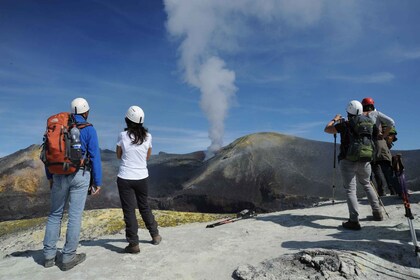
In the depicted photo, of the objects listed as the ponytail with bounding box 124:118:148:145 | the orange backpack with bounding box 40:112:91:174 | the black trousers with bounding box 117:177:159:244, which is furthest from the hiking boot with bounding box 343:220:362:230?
the orange backpack with bounding box 40:112:91:174

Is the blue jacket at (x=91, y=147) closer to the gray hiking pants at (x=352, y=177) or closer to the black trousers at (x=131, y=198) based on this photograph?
the black trousers at (x=131, y=198)

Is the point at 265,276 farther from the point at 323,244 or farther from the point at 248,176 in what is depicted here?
the point at 248,176

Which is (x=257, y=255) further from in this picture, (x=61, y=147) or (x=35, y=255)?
(x=35, y=255)

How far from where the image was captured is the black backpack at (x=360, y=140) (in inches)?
321

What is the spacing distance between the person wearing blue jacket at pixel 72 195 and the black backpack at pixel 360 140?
5.84 m

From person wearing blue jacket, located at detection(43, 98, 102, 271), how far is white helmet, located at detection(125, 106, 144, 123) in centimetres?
78

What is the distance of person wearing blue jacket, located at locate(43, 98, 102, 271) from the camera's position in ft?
20.4

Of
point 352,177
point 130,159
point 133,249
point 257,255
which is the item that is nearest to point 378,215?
point 352,177

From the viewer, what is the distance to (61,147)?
5953 mm

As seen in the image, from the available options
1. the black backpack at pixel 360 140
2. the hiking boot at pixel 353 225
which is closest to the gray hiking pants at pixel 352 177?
the hiking boot at pixel 353 225

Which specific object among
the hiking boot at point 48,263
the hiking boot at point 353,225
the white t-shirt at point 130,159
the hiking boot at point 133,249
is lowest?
the hiking boot at point 48,263

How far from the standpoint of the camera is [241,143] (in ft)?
95.1

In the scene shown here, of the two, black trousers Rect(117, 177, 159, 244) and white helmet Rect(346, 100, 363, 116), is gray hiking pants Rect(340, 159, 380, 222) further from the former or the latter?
black trousers Rect(117, 177, 159, 244)

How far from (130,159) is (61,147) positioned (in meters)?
1.35
